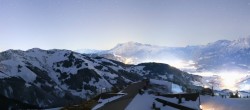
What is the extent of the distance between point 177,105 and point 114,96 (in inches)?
Result: 1221

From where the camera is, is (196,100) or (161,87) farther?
(161,87)

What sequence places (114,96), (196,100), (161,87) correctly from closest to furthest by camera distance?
(196,100), (114,96), (161,87)

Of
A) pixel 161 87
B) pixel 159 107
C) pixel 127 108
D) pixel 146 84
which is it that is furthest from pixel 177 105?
pixel 161 87

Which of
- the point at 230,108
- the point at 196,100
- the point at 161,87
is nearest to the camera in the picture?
the point at 230,108

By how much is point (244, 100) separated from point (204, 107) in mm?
10172

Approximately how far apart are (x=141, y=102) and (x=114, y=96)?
2376 cm

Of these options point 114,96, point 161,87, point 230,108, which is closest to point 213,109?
point 230,108

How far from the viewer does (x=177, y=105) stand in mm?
109250

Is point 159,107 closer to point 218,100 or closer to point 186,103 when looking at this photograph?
point 186,103

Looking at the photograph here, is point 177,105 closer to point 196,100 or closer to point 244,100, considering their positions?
point 196,100

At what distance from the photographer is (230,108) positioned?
106 m

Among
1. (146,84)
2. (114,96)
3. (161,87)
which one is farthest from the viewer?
(161,87)

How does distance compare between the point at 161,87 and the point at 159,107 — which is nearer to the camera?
the point at 159,107

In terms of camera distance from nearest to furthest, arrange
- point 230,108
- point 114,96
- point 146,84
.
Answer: point 230,108 < point 114,96 < point 146,84
